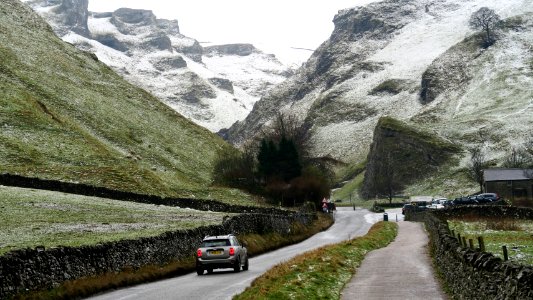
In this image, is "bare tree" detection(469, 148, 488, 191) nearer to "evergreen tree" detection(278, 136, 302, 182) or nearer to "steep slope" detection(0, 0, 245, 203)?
"evergreen tree" detection(278, 136, 302, 182)

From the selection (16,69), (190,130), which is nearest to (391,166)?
(190,130)

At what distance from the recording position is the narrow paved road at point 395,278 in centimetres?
2216

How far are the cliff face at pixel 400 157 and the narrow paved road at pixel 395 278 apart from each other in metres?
125

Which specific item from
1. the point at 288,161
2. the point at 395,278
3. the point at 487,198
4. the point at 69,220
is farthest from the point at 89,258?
the point at 288,161

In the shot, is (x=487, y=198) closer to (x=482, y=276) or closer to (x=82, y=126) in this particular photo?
(x=82, y=126)

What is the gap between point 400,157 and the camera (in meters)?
184

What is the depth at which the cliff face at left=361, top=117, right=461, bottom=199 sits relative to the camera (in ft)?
573

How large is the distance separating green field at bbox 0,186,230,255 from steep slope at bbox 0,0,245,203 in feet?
49.7

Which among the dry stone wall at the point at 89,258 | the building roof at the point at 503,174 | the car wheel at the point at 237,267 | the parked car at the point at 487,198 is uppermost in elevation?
the building roof at the point at 503,174

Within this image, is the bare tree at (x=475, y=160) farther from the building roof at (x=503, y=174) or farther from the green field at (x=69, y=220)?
the green field at (x=69, y=220)

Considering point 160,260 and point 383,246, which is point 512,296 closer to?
point 160,260

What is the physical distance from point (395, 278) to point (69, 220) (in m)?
25.6

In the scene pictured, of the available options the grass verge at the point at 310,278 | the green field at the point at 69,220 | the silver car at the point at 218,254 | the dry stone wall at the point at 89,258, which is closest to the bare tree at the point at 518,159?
the green field at the point at 69,220

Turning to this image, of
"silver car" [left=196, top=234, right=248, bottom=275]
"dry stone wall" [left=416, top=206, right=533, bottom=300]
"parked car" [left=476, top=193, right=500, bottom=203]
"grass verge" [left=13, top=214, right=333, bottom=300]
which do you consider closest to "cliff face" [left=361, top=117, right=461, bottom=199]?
"parked car" [left=476, top=193, right=500, bottom=203]
